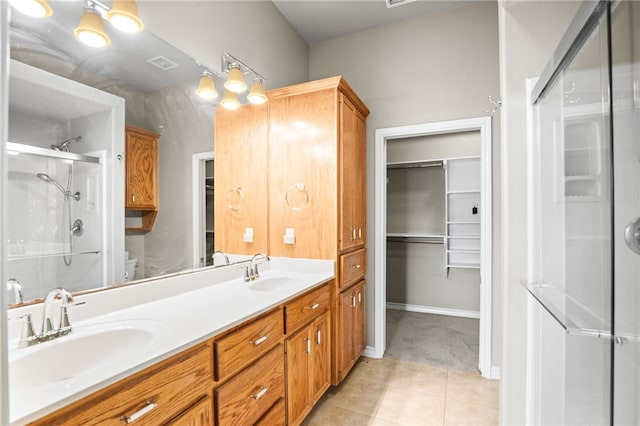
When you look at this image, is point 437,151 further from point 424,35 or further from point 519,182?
point 519,182

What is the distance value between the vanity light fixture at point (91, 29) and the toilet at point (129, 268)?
3.01ft

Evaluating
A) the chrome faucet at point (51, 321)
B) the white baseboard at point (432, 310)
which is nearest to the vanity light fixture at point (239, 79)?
the chrome faucet at point (51, 321)

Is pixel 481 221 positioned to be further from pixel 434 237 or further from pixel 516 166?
pixel 434 237

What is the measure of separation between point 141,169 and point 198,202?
432 millimetres

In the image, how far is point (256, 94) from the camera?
214cm

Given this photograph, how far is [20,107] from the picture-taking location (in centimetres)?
102

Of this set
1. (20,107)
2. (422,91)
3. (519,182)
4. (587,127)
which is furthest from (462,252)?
(20,107)

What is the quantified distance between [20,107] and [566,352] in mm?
2402

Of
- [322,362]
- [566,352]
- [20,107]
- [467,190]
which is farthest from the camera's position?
Result: [467,190]

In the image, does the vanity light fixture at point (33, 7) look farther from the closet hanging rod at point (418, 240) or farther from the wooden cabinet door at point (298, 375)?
the closet hanging rod at point (418, 240)

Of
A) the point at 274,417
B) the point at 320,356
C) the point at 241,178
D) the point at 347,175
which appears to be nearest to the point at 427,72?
the point at 347,175

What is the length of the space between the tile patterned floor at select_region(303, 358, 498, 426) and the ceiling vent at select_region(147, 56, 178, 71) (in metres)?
2.25

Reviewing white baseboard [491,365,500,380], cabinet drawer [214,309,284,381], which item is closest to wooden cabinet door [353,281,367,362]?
white baseboard [491,365,500,380]

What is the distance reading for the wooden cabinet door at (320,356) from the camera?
1892mm
